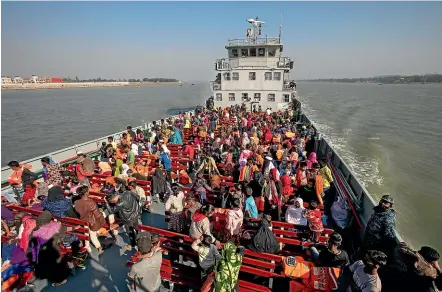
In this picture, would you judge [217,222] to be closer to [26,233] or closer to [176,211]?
[176,211]

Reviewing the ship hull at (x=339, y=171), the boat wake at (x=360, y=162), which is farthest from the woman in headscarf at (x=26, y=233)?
the boat wake at (x=360, y=162)

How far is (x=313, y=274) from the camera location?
4156mm

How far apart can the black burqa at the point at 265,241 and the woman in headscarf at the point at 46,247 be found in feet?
12.3

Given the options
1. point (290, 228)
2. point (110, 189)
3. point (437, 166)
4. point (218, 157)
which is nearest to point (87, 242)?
point (110, 189)

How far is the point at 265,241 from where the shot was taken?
15.3 feet

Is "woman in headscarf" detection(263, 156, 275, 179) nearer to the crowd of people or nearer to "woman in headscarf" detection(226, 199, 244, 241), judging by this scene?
the crowd of people

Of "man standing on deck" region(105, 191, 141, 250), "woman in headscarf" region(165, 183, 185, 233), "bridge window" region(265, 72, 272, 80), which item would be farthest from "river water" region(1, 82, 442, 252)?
"man standing on deck" region(105, 191, 141, 250)

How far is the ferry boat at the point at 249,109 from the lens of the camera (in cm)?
478

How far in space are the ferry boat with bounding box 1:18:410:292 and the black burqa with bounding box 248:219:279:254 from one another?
0.45 feet

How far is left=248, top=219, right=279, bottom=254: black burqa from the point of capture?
468 centimetres

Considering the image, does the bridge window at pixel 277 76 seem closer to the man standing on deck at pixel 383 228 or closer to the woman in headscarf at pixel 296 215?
the woman in headscarf at pixel 296 215

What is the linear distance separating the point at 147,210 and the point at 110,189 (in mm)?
1323

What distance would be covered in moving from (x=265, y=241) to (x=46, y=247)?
13.5ft

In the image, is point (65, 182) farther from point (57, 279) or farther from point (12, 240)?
point (57, 279)
